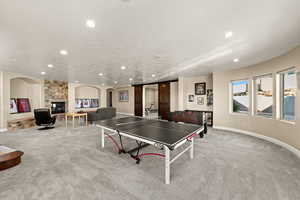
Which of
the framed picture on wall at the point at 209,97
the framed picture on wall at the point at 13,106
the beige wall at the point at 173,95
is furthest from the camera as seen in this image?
the beige wall at the point at 173,95

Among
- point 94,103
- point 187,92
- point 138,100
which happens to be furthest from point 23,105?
point 187,92

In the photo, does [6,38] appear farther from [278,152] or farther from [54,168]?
[278,152]

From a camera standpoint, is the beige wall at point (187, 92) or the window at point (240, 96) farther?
the beige wall at point (187, 92)

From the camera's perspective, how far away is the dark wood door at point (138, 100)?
972 centimetres

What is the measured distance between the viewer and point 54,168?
7.64 ft

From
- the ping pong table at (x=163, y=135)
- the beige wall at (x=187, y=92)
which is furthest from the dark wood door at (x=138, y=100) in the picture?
the ping pong table at (x=163, y=135)

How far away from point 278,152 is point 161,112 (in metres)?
6.06

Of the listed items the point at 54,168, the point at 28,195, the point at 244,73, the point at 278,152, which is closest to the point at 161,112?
the point at 244,73

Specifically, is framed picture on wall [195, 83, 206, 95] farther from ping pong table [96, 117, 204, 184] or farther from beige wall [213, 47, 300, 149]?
ping pong table [96, 117, 204, 184]

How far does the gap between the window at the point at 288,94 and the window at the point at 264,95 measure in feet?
1.14

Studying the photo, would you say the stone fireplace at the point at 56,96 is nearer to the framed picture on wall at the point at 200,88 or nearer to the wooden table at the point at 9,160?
the wooden table at the point at 9,160

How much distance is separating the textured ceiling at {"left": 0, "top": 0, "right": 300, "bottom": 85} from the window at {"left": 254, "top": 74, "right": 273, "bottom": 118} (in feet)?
4.03

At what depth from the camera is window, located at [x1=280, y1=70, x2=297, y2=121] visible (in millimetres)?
3260

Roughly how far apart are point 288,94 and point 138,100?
8.18 m
